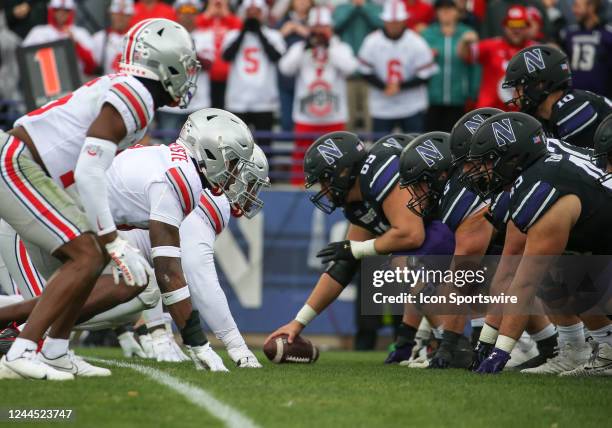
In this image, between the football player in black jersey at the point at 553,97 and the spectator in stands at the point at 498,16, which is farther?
the spectator in stands at the point at 498,16

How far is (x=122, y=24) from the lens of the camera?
13211 mm

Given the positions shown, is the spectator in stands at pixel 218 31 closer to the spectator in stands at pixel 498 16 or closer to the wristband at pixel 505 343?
the spectator in stands at pixel 498 16

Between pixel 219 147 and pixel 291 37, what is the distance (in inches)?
251

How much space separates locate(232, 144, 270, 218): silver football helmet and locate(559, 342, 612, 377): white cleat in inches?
89.3

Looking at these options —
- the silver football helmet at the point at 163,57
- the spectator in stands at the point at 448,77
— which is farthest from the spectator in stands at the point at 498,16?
the silver football helmet at the point at 163,57

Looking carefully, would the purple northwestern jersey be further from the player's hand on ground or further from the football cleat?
the football cleat

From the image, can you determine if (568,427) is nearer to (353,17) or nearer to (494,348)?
(494,348)

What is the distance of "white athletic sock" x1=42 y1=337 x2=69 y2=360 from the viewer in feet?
20.7

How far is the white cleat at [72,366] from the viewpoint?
637 centimetres

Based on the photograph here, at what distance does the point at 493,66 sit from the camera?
1268 centimetres

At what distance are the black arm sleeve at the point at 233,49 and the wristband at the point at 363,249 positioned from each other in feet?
16.4

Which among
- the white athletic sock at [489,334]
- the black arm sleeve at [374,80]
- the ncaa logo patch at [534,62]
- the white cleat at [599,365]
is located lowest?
the white cleat at [599,365]

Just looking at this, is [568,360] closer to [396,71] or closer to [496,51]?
[496,51]

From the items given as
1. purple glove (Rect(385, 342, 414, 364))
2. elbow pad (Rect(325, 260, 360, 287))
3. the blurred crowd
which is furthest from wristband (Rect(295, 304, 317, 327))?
the blurred crowd
